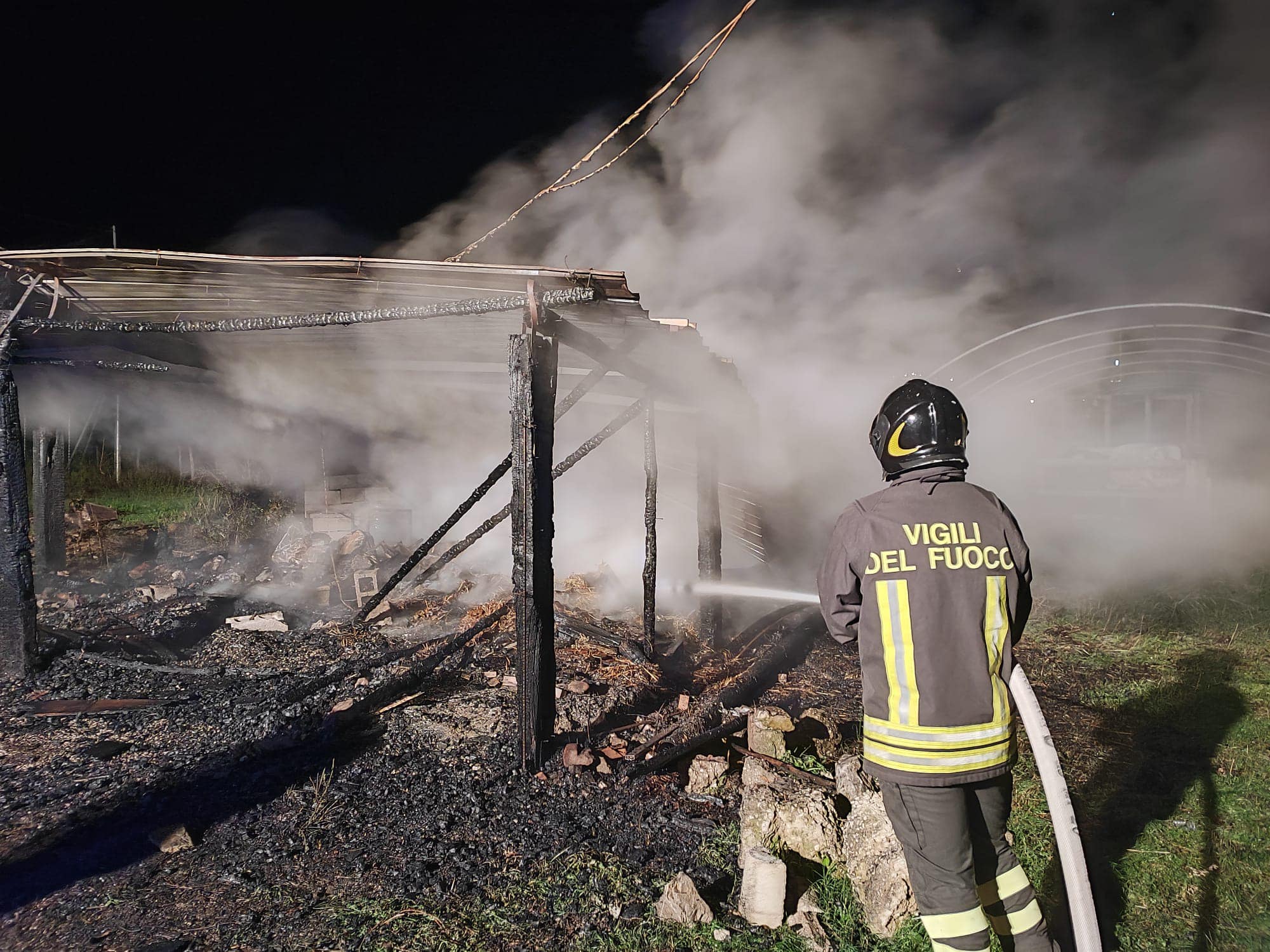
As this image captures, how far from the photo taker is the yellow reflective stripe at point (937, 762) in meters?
2.16

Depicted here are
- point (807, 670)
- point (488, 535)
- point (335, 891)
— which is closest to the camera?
point (335, 891)

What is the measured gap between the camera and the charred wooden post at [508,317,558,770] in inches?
171

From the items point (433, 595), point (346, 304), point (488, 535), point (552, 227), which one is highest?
point (552, 227)

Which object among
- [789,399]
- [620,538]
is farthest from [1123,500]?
[620,538]

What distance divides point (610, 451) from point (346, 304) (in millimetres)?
6760

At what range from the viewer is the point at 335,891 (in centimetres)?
321

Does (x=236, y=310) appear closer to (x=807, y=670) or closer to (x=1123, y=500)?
(x=807, y=670)

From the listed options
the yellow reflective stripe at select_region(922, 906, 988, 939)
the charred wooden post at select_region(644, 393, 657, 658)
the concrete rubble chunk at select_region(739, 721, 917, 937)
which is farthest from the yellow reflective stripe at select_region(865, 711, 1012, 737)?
the charred wooden post at select_region(644, 393, 657, 658)

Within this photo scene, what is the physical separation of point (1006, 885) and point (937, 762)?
2.34 ft

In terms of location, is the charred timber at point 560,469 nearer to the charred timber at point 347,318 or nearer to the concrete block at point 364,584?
the charred timber at point 347,318

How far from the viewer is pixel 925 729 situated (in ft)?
7.11

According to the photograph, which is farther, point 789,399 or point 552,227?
point 552,227

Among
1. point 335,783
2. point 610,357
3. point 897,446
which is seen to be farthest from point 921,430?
point 335,783

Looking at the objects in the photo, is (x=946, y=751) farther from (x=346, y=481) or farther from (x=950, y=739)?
(x=346, y=481)
